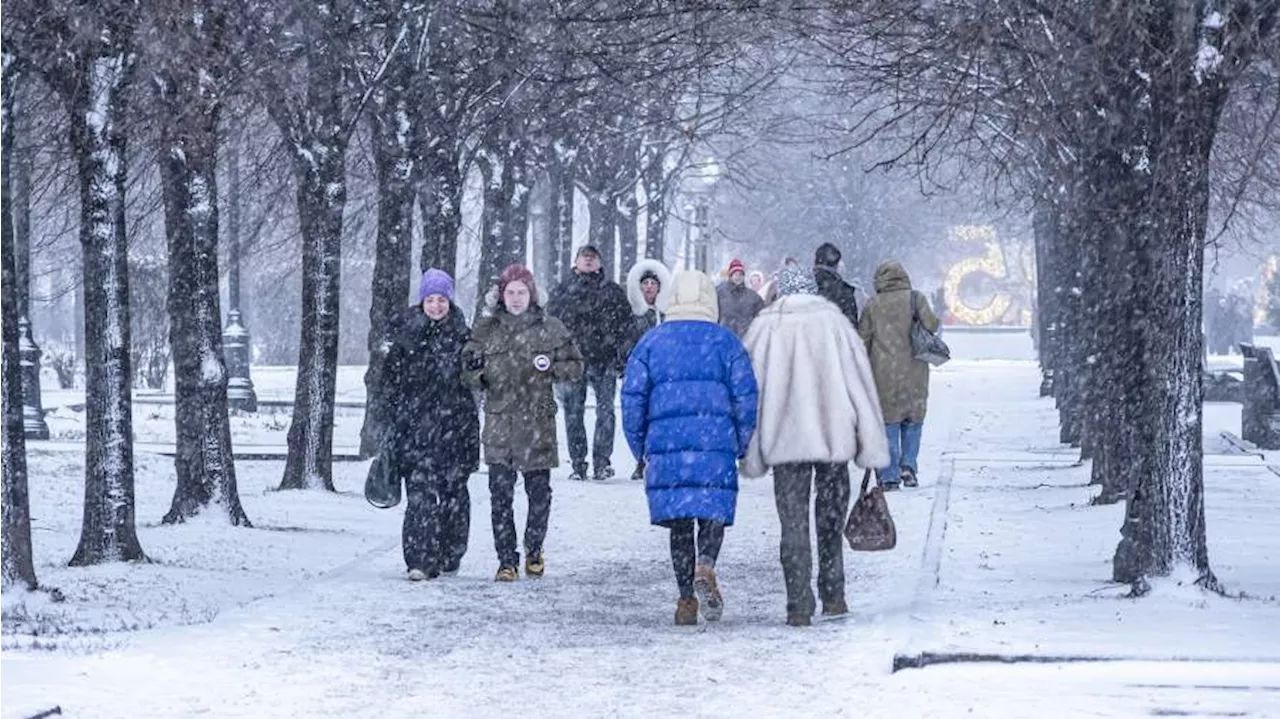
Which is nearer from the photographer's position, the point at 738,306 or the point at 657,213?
the point at 738,306

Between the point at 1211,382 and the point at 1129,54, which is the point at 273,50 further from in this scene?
the point at 1211,382

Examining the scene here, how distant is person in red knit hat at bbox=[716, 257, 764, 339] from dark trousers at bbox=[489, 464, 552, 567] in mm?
9000

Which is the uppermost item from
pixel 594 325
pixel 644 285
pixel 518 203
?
pixel 518 203

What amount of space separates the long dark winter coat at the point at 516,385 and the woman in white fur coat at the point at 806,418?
2.13 meters

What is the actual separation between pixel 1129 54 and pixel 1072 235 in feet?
40.1

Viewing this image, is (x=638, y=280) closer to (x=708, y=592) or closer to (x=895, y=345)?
(x=895, y=345)

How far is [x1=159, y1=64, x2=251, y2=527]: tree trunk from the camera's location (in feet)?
51.4

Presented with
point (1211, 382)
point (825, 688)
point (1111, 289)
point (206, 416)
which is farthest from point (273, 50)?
point (1211, 382)

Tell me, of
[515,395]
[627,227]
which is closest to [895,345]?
[515,395]

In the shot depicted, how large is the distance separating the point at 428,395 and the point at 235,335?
24514 mm

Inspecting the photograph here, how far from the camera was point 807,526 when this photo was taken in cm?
1112

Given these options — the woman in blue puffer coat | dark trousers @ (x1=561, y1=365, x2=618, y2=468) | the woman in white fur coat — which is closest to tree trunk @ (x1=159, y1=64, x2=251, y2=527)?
dark trousers @ (x1=561, y1=365, x2=618, y2=468)

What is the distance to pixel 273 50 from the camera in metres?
16.1

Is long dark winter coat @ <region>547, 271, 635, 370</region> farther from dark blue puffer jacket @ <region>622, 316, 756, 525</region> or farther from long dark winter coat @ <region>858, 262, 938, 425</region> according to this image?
dark blue puffer jacket @ <region>622, 316, 756, 525</region>
